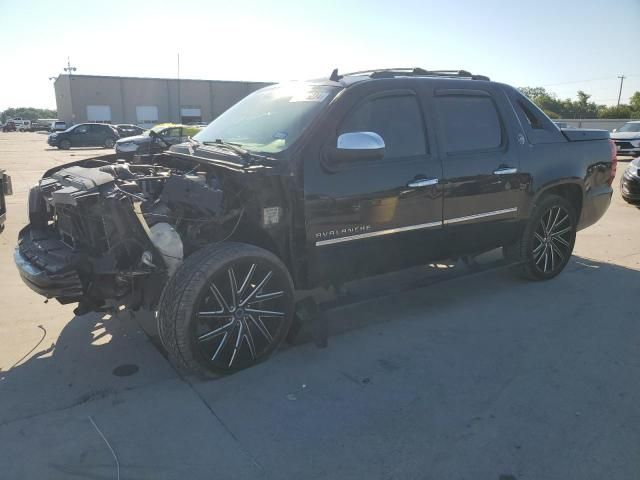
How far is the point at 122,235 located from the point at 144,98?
57472 millimetres

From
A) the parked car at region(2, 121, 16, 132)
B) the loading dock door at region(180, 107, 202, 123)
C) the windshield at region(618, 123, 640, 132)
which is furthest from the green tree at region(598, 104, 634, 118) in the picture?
the parked car at region(2, 121, 16, 132)

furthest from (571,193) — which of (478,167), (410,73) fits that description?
(410,73)

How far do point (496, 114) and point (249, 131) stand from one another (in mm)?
2306

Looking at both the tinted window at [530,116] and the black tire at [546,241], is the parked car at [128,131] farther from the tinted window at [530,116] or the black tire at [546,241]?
the black tire at [546,241]

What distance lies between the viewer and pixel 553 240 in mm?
5410

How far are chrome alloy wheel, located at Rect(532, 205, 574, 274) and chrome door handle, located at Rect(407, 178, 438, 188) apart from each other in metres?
1.64

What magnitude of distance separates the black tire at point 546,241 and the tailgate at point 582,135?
0.63 metres

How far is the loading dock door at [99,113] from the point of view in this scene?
5450cm

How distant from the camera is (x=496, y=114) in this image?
482cm

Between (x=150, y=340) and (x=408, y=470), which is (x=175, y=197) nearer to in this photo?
(x=150, y=340)

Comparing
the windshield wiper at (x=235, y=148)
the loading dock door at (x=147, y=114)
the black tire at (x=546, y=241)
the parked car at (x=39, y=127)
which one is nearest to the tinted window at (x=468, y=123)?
the black tire at (x=546, y=241)

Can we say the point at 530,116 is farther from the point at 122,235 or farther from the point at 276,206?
the point at 122,235

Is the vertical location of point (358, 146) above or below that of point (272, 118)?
below

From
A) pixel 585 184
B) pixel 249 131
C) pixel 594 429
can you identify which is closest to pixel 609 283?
pixel 585 184
